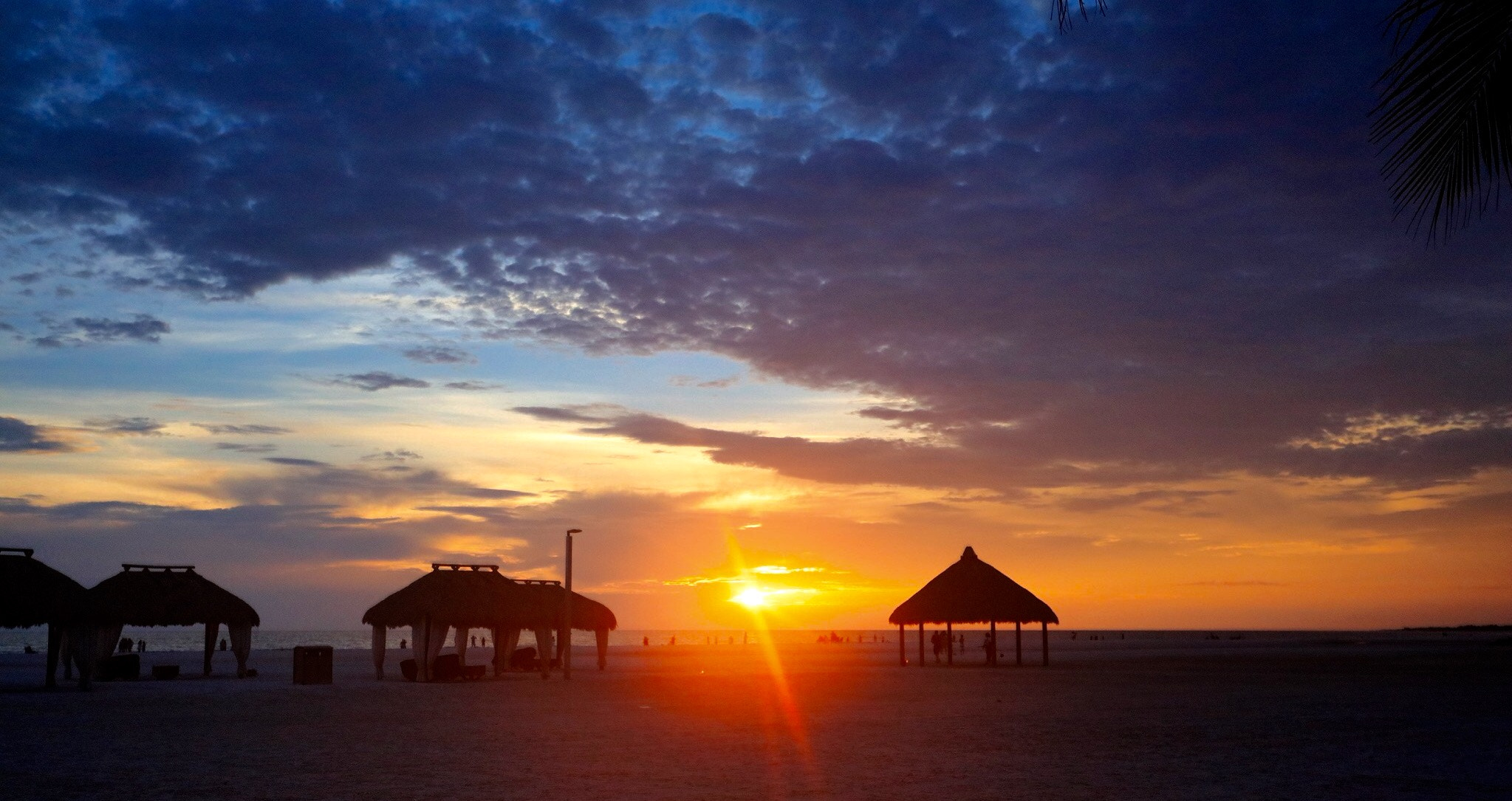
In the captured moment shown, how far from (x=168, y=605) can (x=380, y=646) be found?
5.92 metres

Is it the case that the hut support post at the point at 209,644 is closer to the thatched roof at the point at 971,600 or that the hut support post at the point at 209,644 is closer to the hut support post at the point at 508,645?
the hut support post at the point at 508,645

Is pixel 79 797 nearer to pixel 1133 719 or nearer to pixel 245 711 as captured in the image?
pixel 245 711

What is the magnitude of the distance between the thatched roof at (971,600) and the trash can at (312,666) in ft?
62.5

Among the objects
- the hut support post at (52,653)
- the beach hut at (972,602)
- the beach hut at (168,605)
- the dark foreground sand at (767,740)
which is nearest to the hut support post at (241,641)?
the beach hut at (168,605)

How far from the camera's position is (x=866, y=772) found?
41.1ft

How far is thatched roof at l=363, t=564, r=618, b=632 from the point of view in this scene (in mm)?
30703

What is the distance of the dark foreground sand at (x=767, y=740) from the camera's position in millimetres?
11461

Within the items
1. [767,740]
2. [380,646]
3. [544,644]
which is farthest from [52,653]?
[767,740]

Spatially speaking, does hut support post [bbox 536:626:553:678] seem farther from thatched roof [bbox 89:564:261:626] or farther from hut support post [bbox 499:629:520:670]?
thatched roof [bbox 89:564:261:626]

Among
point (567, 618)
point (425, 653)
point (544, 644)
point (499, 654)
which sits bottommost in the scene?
point (499, 654)

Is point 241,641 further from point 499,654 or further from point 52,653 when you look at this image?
point 499,654

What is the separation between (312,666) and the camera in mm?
29328

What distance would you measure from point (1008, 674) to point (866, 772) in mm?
22643

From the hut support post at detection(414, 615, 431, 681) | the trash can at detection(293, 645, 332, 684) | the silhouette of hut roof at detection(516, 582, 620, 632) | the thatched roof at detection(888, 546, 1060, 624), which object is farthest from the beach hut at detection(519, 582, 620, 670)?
the thatched roof at detection(888, 546, 1060, 624)
